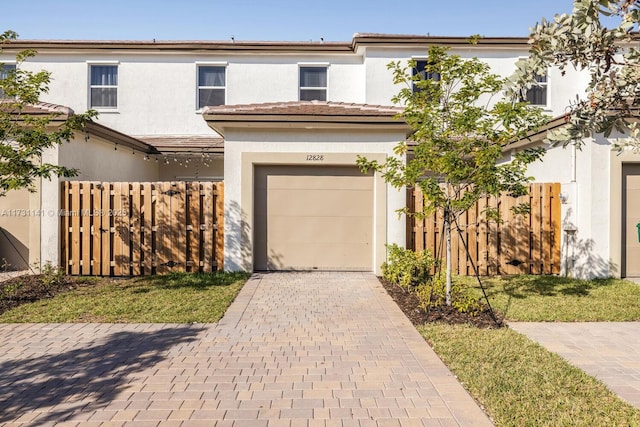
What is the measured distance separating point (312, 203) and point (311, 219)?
0.38 m

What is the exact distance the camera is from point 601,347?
18.5ft

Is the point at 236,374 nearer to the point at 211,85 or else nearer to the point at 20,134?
the point at 20,134

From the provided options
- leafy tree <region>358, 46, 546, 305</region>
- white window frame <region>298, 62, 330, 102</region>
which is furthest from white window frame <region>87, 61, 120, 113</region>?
leafy tree <region>358, 46, 546, 305</region>

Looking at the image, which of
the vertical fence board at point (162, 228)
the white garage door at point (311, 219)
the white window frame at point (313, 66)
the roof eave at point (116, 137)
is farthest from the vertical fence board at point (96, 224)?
the white window frame at point (313, 66)

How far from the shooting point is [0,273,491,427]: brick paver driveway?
3.88m

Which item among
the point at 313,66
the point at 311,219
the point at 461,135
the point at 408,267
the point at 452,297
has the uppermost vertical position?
the point at 313,66

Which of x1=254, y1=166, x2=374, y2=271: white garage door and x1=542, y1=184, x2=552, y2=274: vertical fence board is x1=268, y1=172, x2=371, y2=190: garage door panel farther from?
x1=542, y1=184, x2=552, y2=274: vertical fence board

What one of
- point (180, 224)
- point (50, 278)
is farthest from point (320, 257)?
point (50, 278)

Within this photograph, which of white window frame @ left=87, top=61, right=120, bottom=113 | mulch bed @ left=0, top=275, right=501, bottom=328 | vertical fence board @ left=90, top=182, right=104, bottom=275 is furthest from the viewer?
white window frame @ left=87, top=61, right=120, bottom=113

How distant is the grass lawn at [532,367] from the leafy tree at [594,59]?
7.42 feet

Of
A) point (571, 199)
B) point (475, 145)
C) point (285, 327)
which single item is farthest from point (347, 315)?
point (571, 199)

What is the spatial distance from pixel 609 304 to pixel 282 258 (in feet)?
21.6

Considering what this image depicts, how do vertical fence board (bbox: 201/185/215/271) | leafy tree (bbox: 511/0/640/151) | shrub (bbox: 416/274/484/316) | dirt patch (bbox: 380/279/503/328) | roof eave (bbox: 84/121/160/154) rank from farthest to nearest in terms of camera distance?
roof eave (bbox: 84/121/160/154) < vertical fence board (bbox: 201/185/215/271) < shrub (bbox: 416/274/484/316) < dirt patch (bbox: 380/279/503/328) < leafy tree (bbox: 511/0/640/151)

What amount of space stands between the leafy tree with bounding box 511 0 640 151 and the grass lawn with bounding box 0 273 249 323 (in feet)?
17.3
